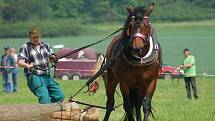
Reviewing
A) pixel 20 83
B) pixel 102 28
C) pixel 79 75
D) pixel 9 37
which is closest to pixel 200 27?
pixel 102 28

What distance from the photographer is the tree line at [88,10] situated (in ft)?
282

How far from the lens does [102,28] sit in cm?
8125

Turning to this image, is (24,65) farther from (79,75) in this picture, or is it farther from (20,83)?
(79,75)

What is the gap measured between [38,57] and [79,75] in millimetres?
25366

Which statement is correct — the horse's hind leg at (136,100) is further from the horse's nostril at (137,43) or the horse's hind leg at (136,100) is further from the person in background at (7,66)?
the person in background at (7,66)

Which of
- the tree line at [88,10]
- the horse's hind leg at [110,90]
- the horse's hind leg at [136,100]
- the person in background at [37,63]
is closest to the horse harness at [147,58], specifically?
the horse's hind leg at [136,100]

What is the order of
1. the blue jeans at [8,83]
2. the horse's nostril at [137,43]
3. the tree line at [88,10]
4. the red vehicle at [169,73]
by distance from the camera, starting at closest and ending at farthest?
the horse's nostril at [137,43] → the blue jeans at [8,83] → the red vehicle at [169,73] → the tree line at [88,10]

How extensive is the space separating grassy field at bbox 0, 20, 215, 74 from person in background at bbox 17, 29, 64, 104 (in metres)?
31.4

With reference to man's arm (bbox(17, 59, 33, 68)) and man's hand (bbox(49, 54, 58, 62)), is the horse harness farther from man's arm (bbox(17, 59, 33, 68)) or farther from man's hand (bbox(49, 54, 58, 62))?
man's arm (bbox(17, 59, 33, 68))

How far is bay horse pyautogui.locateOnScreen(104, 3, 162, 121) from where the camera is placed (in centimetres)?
1090

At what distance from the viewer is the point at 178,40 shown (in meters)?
68.6

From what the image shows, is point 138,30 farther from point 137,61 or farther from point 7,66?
point 7,66

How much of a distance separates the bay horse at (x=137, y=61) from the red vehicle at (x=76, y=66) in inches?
982

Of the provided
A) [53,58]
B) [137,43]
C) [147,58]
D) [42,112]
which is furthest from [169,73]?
[137,43]
